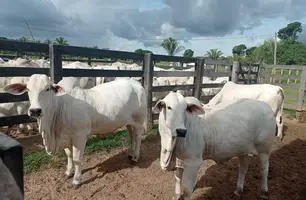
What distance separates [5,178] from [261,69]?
13.3 metres

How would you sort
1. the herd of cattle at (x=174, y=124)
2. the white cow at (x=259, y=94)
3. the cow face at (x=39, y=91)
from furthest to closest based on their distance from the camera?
the white cow at (x=259, y=94)
the cow face at (x=39, y=91)
the herd of cattle at (x=174, y=124)

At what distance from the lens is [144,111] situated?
16.1 ft

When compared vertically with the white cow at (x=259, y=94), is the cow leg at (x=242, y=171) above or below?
below

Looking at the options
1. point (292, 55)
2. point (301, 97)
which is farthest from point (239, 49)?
point (301, 97)

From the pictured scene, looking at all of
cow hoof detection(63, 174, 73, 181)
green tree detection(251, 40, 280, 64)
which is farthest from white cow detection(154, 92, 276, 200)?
green tree detection(251, 40, 280, 64)

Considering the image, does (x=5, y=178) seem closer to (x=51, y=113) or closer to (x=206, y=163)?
(x=51, y=113)

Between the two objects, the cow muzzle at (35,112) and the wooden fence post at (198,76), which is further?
the wooden fence post at (198,76)

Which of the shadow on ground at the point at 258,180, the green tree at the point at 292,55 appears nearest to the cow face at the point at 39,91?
the shadow on ground at the point at 258,180

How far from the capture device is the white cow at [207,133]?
2.95 metres

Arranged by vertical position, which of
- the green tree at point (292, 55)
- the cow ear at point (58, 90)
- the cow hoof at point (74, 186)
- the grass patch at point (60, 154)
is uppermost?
the green tree at point (292, 55)

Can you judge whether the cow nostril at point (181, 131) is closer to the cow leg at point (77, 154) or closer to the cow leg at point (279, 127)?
the cow leg at point (77, 154)

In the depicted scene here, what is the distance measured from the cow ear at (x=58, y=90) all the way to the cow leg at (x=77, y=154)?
2.36 feet

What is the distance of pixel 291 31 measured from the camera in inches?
3676

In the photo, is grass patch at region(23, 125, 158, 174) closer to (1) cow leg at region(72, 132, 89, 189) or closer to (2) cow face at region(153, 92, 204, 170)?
(1) cow leg at region(72, 132, 89, 189)
